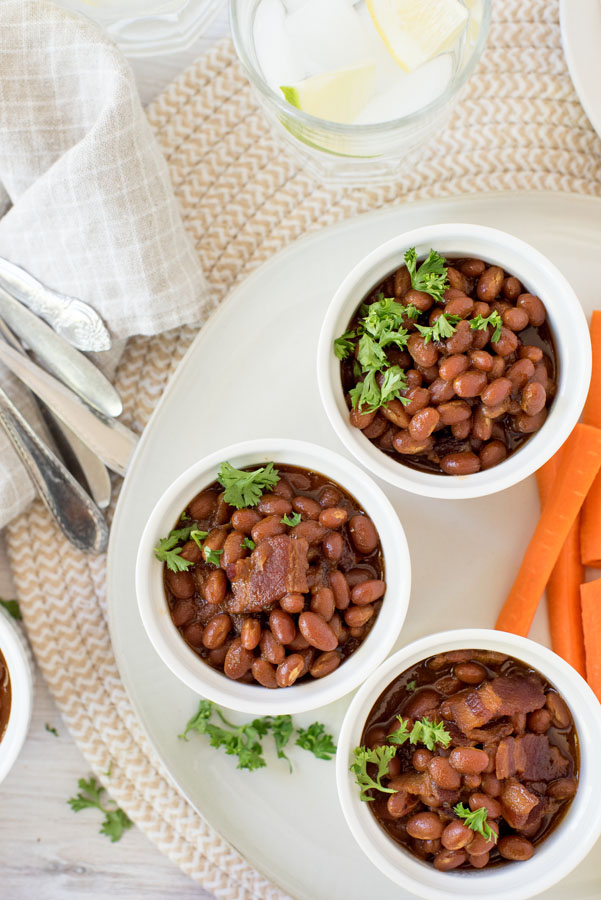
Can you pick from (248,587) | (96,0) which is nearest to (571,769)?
(248,587)

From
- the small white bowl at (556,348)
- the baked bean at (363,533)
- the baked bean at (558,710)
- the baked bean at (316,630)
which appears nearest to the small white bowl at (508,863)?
the baked bean at (558,710)

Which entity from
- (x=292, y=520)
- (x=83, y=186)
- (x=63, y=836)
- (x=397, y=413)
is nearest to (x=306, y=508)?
(x=292, y=520)

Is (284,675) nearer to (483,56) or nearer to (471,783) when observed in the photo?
(471,783)

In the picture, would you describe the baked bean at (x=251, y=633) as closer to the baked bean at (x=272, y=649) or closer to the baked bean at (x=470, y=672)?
the baked bean at (x=272, y=649)

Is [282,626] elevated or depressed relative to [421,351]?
depressed

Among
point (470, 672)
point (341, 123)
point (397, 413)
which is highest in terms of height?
point (341, 123)

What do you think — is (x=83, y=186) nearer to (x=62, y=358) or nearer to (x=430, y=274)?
(x=62, y=358)

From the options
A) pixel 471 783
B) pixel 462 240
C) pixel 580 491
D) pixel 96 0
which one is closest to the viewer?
pixel 471 783
